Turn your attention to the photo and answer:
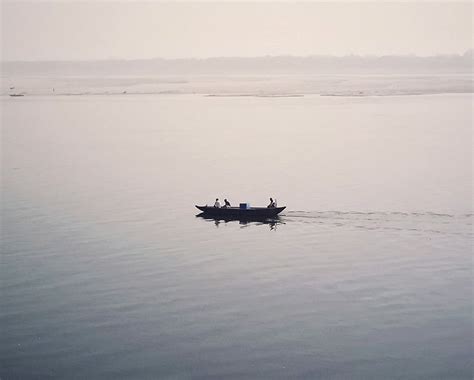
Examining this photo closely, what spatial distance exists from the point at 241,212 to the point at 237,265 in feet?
47.8

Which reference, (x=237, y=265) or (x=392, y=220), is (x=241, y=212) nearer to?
(x=392, y=220)

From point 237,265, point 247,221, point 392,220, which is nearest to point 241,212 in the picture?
point 247,221

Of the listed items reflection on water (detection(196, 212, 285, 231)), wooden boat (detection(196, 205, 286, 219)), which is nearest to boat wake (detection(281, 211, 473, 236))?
reflection on water (detection(196, 212, 285, 231))

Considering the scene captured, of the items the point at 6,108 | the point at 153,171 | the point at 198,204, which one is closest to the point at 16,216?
the point at 198,204

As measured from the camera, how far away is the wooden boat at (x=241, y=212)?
6366 centimetres

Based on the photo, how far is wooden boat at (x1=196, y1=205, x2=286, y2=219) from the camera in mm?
63656

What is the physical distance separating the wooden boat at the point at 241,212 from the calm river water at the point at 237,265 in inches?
48.1

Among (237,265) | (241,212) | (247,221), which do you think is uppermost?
(241,212)

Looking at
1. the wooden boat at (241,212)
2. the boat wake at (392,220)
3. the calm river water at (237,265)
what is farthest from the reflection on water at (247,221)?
the boat wake at (392,220)

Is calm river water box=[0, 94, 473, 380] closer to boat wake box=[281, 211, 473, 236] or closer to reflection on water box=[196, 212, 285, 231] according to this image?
boat wake box=[281, 211, 473, 236]

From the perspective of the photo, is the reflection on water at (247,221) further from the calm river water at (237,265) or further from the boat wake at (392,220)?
the boat wake at (392,220)

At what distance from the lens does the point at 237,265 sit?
1975 inches

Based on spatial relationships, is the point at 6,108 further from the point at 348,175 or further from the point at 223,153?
the point at 348,175

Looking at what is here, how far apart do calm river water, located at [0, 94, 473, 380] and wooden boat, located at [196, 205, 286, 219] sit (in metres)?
1.22
